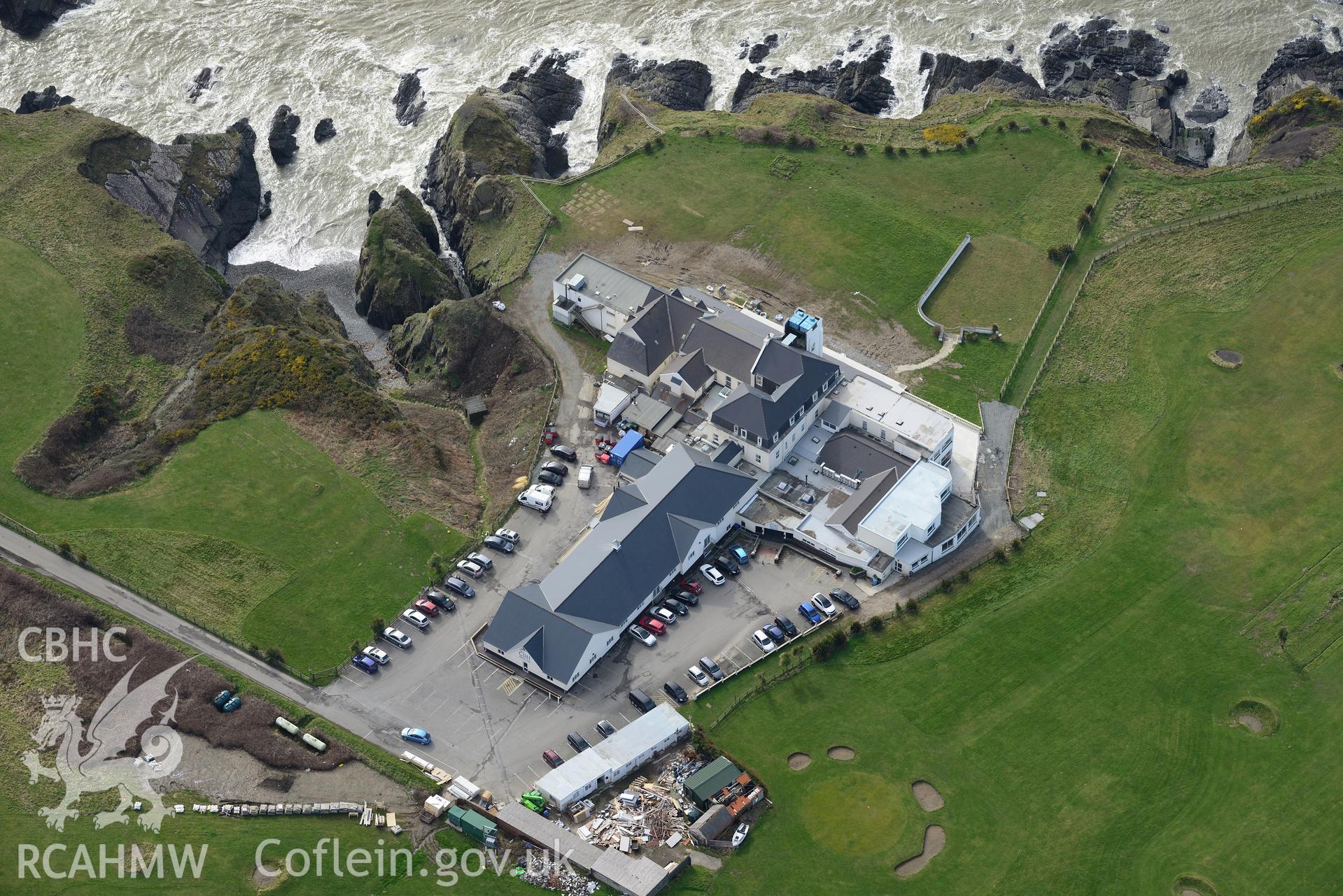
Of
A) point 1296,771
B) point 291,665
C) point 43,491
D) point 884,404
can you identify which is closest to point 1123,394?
point 884,404

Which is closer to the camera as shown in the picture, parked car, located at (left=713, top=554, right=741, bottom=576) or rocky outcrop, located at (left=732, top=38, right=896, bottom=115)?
parked car, located at (left=713, top=554, right=741, bottom=576)

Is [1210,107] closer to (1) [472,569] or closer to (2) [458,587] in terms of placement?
(1) [472,569]

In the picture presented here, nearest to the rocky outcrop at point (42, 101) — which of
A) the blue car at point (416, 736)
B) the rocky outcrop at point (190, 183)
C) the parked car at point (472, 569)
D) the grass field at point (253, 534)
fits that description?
the rocky outcrop at point (190, 183)

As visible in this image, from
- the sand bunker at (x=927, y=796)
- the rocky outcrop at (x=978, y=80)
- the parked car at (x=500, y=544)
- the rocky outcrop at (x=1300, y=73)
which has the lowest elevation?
the sand bunker at (x=927, y=796)

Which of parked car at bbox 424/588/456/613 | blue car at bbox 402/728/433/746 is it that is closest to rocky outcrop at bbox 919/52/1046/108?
parked car at bbox 424/588/456/613

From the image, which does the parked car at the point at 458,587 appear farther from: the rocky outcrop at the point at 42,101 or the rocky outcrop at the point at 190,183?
the rocky outcrop at the point at 42,101

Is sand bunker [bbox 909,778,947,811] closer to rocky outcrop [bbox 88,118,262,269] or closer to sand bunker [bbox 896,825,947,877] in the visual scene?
sand bunker [bbox 896,825,947,877]
